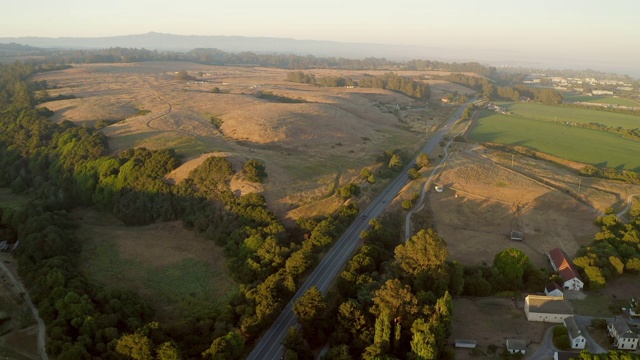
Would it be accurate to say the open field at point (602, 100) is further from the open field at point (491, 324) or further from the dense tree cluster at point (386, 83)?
the open field at point (491, 324)

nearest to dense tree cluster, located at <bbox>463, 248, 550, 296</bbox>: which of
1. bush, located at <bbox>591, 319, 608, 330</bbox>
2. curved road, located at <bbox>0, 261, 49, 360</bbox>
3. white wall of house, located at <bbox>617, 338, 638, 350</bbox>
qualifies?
bush, located at <bbox>591, 319, 608, 330</bbox>

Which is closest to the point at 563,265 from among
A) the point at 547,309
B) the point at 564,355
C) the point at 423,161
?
the point at 547,309

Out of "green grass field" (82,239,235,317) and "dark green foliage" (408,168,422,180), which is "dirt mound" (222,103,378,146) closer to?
"dark green foliage" (408,168,422,180)

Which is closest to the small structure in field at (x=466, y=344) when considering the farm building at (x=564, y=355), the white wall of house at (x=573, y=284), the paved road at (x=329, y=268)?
the farm building at (x=564, y=355)

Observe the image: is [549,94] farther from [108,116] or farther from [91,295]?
[91,295]

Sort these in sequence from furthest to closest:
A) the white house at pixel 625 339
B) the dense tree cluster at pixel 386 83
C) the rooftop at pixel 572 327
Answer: the dense tree cluster at pixel 386 83, the rooftop at pixel 572 327, the white house at pixel 625 339

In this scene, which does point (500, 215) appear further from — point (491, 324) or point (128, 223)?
point (128, 223)
